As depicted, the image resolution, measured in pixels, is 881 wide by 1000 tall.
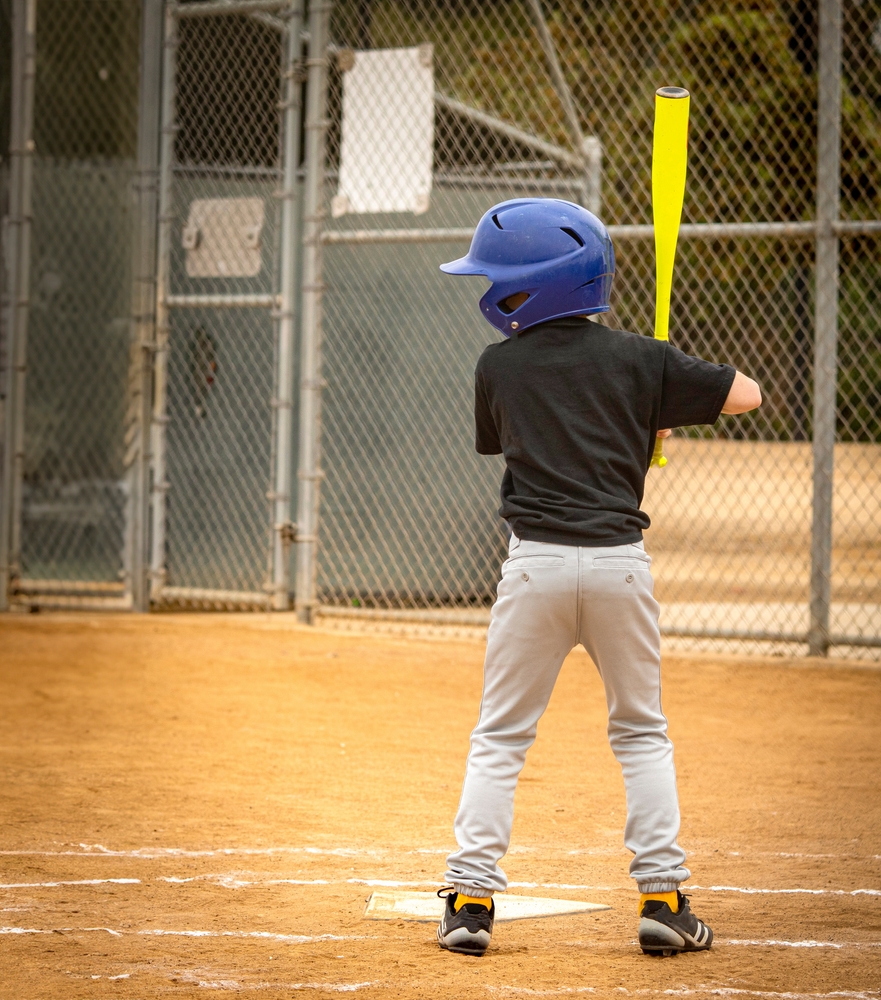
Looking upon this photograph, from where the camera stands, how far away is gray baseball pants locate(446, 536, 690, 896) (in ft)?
8.97

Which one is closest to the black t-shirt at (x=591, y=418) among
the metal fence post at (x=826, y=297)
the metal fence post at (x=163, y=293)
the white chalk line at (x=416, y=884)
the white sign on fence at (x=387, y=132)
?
the white chalk line at (x=416, y=884)

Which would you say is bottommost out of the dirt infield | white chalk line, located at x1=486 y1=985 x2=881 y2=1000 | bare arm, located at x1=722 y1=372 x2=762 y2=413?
the dirt infield

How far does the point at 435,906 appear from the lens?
307cm

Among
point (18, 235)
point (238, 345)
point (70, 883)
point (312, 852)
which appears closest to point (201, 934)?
point (70, 883)

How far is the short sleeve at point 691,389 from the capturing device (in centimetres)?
273

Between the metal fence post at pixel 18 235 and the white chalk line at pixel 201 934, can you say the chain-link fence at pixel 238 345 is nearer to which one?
the metal fence post at pixel 18 235

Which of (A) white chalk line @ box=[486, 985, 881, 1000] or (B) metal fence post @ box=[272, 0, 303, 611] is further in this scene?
(B) metal fence post @ box=[272, 0, 303, 611]

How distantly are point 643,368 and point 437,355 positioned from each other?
5890mm

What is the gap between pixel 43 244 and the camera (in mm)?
8320

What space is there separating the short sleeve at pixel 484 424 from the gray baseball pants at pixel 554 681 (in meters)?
0.29

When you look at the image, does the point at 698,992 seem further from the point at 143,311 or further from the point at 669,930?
the point at 143,311

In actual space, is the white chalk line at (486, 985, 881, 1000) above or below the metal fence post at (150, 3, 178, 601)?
below

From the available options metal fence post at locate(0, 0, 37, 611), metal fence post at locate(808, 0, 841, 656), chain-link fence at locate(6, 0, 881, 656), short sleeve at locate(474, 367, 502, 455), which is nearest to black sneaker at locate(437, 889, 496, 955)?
short sleeve at locate(474, 367, 502, 455)

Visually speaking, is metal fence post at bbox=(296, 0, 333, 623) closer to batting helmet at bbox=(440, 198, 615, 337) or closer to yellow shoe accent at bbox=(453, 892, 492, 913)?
batting helmet at bbox=(440, 198, 615, 337)
